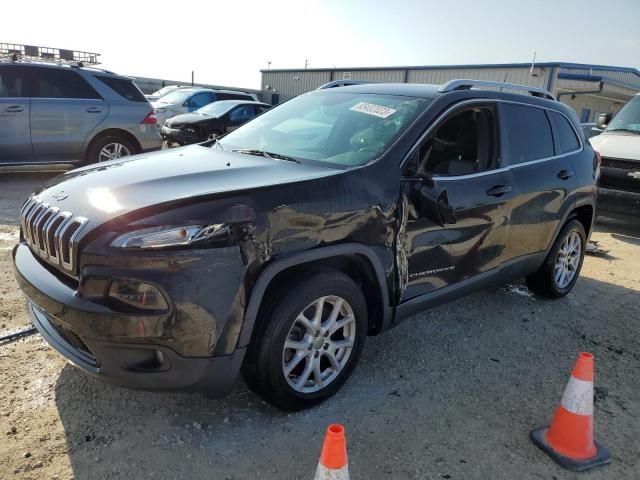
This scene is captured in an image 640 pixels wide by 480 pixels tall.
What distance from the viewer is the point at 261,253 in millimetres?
2451

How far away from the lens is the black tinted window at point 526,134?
3.98 meters

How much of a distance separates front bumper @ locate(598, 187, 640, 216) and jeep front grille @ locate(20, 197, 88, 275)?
7.32m

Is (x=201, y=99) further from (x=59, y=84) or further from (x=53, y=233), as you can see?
(x=53, y=233)

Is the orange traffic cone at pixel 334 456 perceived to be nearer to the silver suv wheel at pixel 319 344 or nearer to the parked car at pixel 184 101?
the silver suv wheel at pixel 319 344

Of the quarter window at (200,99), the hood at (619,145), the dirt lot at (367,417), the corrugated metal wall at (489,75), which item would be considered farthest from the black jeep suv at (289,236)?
the corrugated metal wall at (489,75)

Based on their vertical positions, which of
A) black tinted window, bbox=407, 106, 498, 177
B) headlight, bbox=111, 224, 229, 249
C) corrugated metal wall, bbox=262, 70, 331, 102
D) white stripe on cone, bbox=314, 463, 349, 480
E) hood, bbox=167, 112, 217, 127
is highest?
corrugated metal wall, bbox=262, 70, 331, 102

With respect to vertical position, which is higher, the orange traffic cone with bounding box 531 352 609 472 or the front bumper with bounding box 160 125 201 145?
the front bumper with bounding box 160 125 201 145

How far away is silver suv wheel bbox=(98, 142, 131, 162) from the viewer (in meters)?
8.34

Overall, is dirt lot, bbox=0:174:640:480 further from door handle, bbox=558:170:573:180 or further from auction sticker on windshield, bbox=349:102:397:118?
auction sticker on windshield, bbox=349:102:397:118

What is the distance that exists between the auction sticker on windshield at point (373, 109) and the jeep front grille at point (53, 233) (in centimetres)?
197

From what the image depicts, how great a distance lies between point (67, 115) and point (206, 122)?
489 centimetres

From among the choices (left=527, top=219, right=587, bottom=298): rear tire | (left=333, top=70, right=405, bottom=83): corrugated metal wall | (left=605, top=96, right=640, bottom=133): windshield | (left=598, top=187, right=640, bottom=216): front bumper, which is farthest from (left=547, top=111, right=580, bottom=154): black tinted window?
(left=333, top=70, right=405, bottom=83): corrugated metal wall

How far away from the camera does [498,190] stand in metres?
3.73

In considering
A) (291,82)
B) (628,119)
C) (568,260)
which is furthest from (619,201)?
(291,82)
